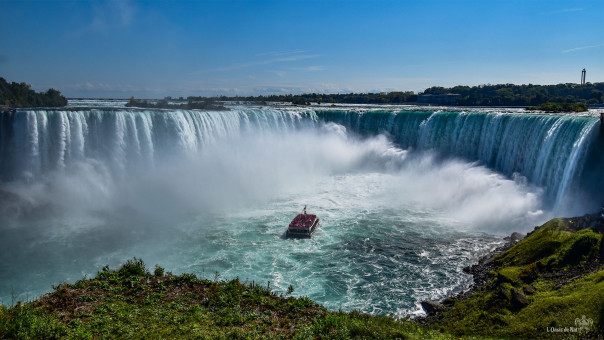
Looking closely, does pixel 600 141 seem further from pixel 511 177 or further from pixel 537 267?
pixel 537 267

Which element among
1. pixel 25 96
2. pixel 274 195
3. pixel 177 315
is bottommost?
pixel 274 195

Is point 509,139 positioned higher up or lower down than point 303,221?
higher up

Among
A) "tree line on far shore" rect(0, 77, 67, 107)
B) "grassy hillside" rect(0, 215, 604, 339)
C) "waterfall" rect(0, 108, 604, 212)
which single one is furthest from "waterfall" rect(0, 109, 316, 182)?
"grassy hillside" rect(0, 215, 604, 339)

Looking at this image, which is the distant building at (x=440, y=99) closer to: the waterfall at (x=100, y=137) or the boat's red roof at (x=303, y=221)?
the waterfall at (x=100, y=137)

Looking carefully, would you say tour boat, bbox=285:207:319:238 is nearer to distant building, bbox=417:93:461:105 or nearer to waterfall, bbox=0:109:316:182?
waterfall, bbox=0:109:316:182

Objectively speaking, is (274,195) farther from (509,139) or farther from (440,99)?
(440,99)

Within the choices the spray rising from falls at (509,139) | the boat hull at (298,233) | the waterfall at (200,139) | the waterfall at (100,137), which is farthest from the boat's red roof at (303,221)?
the waterfall at (100,137)

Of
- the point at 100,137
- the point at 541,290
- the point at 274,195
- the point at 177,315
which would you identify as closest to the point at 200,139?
the point at 100,137
